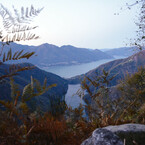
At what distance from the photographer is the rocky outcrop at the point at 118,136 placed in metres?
1.75

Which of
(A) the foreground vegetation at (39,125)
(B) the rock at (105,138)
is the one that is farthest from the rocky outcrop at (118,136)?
(A) the foreground vegetation at (39,125)

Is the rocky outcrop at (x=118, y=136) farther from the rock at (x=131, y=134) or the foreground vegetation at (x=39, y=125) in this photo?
the foreground vegetation at (x=39, y=125)

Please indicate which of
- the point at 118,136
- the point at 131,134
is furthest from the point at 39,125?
the point at 131,134

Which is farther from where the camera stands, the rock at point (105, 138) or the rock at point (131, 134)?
the rock at point (131, 134)

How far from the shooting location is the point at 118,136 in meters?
2.01

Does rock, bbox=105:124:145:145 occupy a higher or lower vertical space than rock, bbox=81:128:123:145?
lower

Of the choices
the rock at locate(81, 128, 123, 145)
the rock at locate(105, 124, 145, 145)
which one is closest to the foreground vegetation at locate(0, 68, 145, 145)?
the rock at locate(105, 124, 145, 145)

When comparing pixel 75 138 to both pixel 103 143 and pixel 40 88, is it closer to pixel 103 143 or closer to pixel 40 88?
pixel 103 143

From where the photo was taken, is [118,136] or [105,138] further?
[118,136]

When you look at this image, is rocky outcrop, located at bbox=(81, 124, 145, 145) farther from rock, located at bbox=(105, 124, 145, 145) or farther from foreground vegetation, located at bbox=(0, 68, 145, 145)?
foreground vegetation, located at bbox=(0, 68, 145, 145)

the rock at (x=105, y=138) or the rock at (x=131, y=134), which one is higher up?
the rock at (x=105, y=138)

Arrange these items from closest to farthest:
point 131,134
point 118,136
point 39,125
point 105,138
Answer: point 105,138, point 118,136, point 131,134, point 39,125

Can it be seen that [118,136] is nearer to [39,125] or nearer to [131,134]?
[131,134]

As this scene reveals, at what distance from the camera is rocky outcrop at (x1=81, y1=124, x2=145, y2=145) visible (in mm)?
1749
